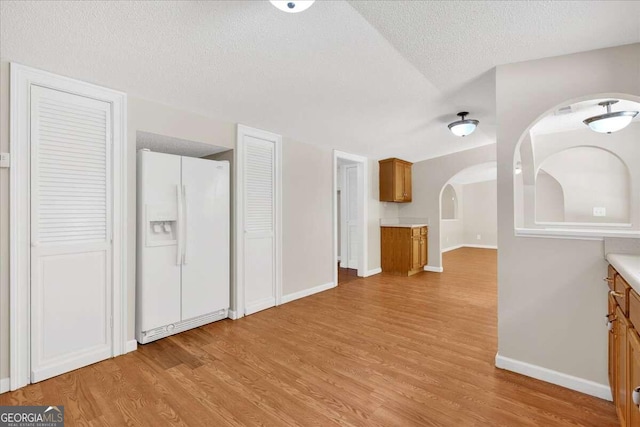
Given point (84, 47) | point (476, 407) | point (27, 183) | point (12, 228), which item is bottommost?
point (476, 407)

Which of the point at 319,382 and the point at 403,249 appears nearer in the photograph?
the point at 319,382

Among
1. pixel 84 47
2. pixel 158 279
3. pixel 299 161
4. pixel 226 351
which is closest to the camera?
pixel 84 47

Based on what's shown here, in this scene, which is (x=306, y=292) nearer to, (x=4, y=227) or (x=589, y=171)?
(x=4, y=227)

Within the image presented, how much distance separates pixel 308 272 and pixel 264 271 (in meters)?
0.85

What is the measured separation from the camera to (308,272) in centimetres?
439

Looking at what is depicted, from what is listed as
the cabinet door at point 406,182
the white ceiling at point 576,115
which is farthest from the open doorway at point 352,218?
the white ceiling at point 576,115

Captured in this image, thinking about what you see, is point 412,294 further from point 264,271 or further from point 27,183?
point 27,183

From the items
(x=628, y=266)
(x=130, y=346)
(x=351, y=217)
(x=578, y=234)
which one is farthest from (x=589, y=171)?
(x=130, y=346)

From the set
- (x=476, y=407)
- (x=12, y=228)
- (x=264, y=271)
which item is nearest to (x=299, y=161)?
(x=264, y=271)

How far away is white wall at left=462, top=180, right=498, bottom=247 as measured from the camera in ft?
31.3

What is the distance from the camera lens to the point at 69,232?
90.2 inches

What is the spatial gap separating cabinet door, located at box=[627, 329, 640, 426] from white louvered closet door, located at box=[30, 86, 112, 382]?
333cm

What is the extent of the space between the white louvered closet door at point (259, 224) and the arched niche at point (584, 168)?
3.05 metres

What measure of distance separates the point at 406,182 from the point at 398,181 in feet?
1.36
